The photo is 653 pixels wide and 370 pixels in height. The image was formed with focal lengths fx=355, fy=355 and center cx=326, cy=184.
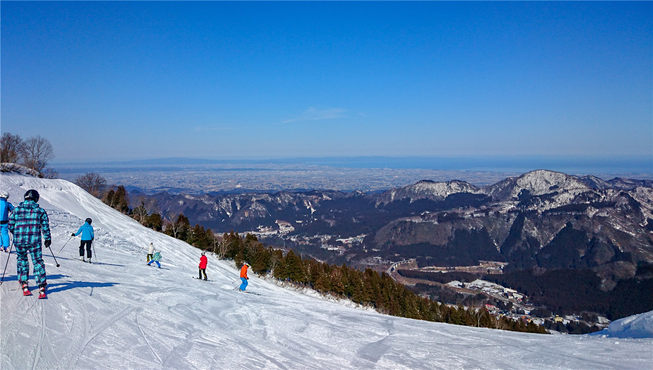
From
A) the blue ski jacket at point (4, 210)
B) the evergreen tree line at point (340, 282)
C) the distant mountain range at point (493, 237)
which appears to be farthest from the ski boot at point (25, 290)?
the distant mountain range at point (493, 237)

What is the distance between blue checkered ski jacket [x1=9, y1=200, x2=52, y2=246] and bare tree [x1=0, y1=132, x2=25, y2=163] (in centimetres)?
5283

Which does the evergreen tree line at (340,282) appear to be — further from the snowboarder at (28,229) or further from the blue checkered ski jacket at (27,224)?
the blue checkered ski jacket at (27,224)

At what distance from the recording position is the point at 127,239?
29531mm

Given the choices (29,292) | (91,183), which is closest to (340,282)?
(29,292)

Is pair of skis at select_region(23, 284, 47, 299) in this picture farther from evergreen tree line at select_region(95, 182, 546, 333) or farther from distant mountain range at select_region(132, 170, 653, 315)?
distant mountain range at select_region(132, 170, 653, 315)

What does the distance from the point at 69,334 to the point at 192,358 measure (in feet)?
→ 8.71

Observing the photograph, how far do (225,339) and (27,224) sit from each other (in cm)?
513

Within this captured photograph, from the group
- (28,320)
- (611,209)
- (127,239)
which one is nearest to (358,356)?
(28,320)

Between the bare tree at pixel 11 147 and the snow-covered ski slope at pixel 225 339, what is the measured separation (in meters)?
49.4

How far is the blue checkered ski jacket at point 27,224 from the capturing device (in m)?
7.87

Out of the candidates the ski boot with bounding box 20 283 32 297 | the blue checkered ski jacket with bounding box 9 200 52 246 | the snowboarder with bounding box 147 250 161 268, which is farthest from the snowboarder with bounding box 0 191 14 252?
the snowboarder with bounding box 147 250 161 268

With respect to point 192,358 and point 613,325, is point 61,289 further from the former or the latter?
point 613,325

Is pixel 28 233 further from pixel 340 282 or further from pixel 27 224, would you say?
pixel 340 282

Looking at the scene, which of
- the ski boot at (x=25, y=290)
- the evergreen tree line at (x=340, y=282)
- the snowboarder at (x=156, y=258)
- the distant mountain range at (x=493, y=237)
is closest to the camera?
the ski boot at (x=25, y=290)
